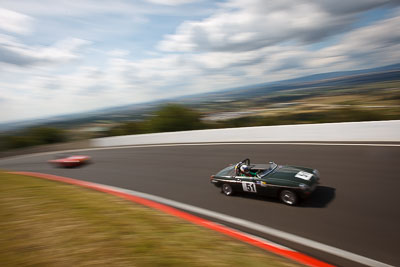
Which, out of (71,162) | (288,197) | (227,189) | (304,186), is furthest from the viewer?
(71,162)

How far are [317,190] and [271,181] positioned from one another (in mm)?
1441

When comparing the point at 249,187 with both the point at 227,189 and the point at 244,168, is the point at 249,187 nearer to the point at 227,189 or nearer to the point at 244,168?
the point at 244,168

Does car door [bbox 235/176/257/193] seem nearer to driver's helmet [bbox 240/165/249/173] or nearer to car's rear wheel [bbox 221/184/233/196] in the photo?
driver's helmet [bbox 240/165/249/173]

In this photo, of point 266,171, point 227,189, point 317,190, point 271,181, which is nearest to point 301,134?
point 317,190

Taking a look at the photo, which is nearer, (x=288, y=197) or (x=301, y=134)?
(x=288, y=197)

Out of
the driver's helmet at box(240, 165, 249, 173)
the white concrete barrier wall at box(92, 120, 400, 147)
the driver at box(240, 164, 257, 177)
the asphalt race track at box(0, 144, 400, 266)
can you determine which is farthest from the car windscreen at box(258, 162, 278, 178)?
the white concrete barrier wall at box(92, 120, 400, 147)

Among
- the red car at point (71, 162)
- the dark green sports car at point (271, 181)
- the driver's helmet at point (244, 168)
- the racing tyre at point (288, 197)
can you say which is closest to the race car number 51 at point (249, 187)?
the dark green sports car at point (271, 181)

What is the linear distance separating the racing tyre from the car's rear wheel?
144 cm

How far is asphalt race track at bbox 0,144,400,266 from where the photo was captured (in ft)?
14.2

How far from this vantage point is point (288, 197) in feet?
18.6

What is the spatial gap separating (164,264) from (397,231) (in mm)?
4068

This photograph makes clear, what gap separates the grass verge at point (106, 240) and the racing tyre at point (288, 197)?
6.41 ft

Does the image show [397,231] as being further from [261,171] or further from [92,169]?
[92,169]

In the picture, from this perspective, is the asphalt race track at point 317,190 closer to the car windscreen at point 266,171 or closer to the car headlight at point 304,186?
the car headlight at point 304,186
